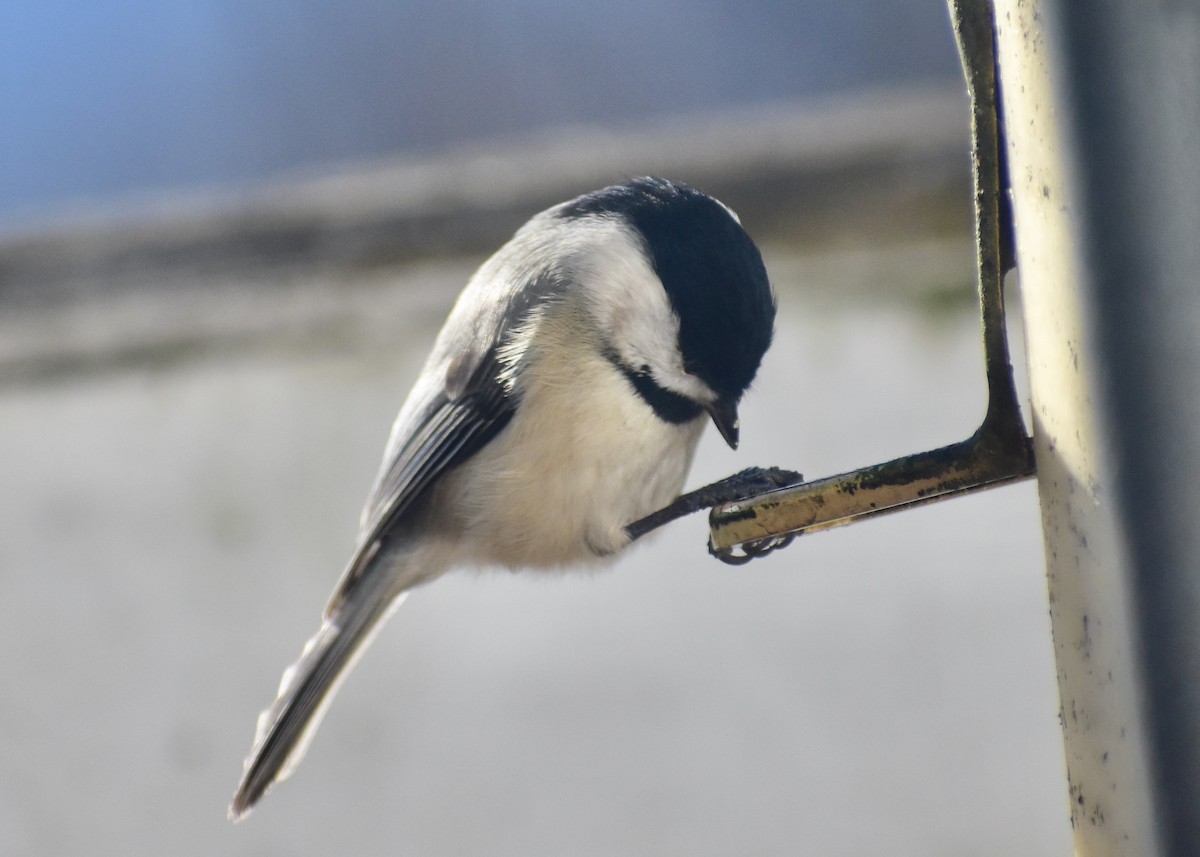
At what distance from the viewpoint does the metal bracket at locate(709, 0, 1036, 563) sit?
0.46 metres

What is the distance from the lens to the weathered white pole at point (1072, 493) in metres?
0.38

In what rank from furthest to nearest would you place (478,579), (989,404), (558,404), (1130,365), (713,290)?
(478,579) < (558,404) < (713,290) < (989,404) < (1130,365)

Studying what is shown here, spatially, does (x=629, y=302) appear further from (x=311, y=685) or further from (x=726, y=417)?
(x=311, y=685)

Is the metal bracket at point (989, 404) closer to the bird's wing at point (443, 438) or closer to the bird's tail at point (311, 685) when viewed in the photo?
the bird's wing at point (443, 438)

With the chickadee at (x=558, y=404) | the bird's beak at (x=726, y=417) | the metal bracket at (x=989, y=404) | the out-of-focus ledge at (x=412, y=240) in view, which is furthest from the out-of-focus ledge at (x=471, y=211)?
the metal bracket at (x=989, y=404)

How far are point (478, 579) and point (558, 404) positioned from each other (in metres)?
→ 0.70

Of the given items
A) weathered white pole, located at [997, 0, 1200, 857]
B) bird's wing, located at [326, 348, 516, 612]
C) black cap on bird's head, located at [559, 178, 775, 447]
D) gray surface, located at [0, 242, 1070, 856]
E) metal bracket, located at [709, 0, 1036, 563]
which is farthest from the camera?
gray surface, located at [0, 242, 1070, 856]

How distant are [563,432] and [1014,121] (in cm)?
49

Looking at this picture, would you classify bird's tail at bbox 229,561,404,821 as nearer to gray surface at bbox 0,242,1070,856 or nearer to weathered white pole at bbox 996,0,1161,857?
gray surface at bbox 0,242,1070,856

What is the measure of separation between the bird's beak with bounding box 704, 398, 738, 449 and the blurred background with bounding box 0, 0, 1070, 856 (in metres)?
0.78

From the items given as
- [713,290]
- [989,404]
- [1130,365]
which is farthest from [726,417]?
[1130,365]

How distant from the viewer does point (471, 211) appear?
1619 millimetres

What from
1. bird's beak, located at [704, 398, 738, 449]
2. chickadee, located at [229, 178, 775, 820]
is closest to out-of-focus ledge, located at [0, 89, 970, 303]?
chickadee, located at [229, 178, 775, 820]

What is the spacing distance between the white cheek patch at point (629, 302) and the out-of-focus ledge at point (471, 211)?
0.73 meters
